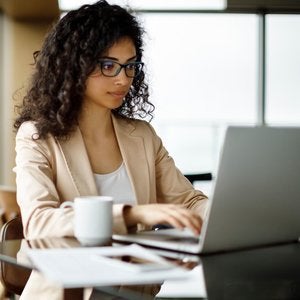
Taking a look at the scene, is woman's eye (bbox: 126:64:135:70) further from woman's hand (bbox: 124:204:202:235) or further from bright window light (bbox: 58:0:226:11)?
bright window light (bbox: 58:0:226:11)

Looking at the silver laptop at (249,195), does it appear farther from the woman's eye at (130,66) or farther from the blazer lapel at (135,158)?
the woman's eye at (130,66)

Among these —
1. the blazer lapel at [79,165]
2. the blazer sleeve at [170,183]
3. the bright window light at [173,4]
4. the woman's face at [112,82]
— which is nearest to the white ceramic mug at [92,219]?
the blazer lapel at [79,165]

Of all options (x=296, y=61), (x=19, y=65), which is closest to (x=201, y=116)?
(x=296, y=61)

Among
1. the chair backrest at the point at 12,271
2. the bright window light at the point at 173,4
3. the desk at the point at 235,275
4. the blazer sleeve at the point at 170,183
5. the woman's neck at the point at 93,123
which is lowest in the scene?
the chair backrest at the point at 12,271

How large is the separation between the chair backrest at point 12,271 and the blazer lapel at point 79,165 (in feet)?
0.72

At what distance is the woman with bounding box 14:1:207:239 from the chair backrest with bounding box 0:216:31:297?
0.14 meters

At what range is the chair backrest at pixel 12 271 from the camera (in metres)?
A: 1.98

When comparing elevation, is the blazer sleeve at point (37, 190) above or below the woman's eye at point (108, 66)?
below

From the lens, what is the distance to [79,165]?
79.8 inches

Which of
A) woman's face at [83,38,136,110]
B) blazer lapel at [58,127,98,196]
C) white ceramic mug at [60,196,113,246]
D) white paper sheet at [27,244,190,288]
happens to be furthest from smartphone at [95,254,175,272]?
woman's face at [83,38,136,110]

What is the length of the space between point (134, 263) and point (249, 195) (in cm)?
35

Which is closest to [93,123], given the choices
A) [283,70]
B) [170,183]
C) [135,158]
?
[135,158]

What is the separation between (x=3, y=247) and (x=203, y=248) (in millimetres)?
486

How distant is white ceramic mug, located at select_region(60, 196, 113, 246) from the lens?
1.53 m
